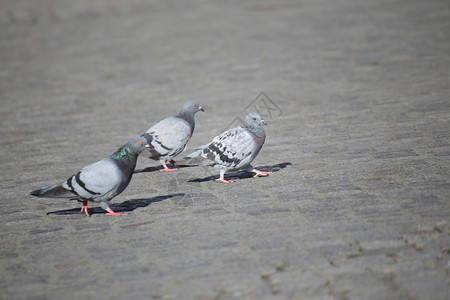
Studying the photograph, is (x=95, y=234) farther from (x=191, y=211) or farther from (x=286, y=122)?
(x=286, y=122)

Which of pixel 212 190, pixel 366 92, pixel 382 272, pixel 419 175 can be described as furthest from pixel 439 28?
pixel 382 272

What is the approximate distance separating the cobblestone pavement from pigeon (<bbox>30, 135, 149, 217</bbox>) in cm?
30

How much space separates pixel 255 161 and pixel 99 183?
254 centimetres

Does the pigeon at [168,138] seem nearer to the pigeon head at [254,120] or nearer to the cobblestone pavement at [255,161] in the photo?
the cobblestone pavement at [255,161]

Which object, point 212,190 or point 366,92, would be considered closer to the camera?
point 212,190

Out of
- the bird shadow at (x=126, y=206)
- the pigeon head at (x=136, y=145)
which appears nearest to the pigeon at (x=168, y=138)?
the bird shadow at (x=126, y=206)

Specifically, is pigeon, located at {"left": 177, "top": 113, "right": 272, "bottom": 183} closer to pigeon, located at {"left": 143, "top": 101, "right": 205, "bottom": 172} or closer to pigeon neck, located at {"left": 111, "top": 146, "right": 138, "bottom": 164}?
pigeon, located at {"left": 143, "top": 101, "right": 205, "bottom": 172}

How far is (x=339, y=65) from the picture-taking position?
11.8 m

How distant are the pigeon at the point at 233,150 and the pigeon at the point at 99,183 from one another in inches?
40.6

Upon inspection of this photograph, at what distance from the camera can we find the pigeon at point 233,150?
659 cm

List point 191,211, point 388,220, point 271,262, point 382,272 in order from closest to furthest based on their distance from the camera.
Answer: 1. point 382,272
2. point 271,262
3. point 388,220
4. point 191,211

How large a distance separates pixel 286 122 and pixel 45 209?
14.1 feet

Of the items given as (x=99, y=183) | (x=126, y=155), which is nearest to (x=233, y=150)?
(x=126, y=155)

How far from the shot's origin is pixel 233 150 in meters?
6.57
